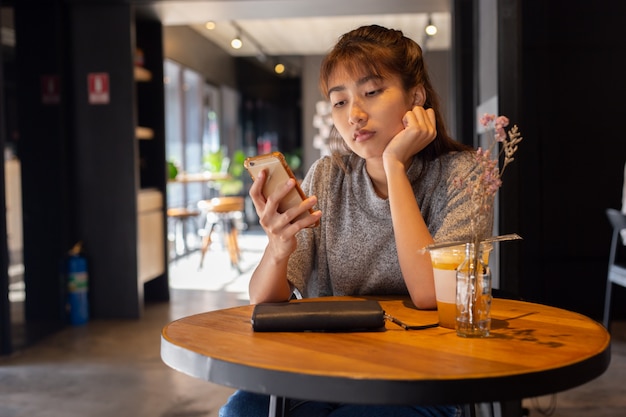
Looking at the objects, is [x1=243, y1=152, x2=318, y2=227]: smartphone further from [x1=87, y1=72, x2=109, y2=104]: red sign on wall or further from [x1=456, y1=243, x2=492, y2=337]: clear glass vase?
A: [x1=87, y1=72, x2=109, y2=104]: red sign on wall

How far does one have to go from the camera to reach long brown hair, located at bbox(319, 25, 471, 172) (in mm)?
1511

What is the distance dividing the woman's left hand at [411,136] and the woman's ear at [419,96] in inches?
5.9

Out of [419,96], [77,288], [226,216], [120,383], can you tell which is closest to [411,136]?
[419,96]

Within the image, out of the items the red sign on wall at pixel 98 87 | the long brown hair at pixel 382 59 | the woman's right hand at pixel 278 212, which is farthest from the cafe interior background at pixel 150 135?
the woman's right hand at pixel 278 212

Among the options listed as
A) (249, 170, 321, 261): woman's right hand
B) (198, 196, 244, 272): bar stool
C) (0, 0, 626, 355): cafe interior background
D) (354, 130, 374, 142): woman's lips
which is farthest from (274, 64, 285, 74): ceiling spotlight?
(249, 170, 321, 261): woman's right hand

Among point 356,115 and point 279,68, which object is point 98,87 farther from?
point 279,68

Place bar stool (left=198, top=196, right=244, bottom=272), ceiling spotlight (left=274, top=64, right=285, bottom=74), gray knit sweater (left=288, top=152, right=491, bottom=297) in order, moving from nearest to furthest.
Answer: gray knit sweater (left=288, top=152, right=491, bottom=297)
bar stool (left=198, top=196, right=244, bottom=272)
ceiling spotlight (left=274, top=64, right=285, bottom=74)

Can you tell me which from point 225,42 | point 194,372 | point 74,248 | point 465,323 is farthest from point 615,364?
point 225,42

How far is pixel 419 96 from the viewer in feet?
5.32

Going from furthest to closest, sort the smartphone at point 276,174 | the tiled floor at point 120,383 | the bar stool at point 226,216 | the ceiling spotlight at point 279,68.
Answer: the ceiling spotlight at point 279,68
the bar stool at point 226,216
the tiled floor at point 120,383
the smartphone at point 276,174

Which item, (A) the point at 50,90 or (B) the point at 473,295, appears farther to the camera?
(A) the point at 50,90

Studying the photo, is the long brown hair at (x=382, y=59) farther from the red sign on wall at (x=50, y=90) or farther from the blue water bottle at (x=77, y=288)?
the red sign on wall at (x=50, y=90)

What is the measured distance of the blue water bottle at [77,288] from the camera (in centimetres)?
477

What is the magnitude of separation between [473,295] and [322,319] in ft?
0.84
